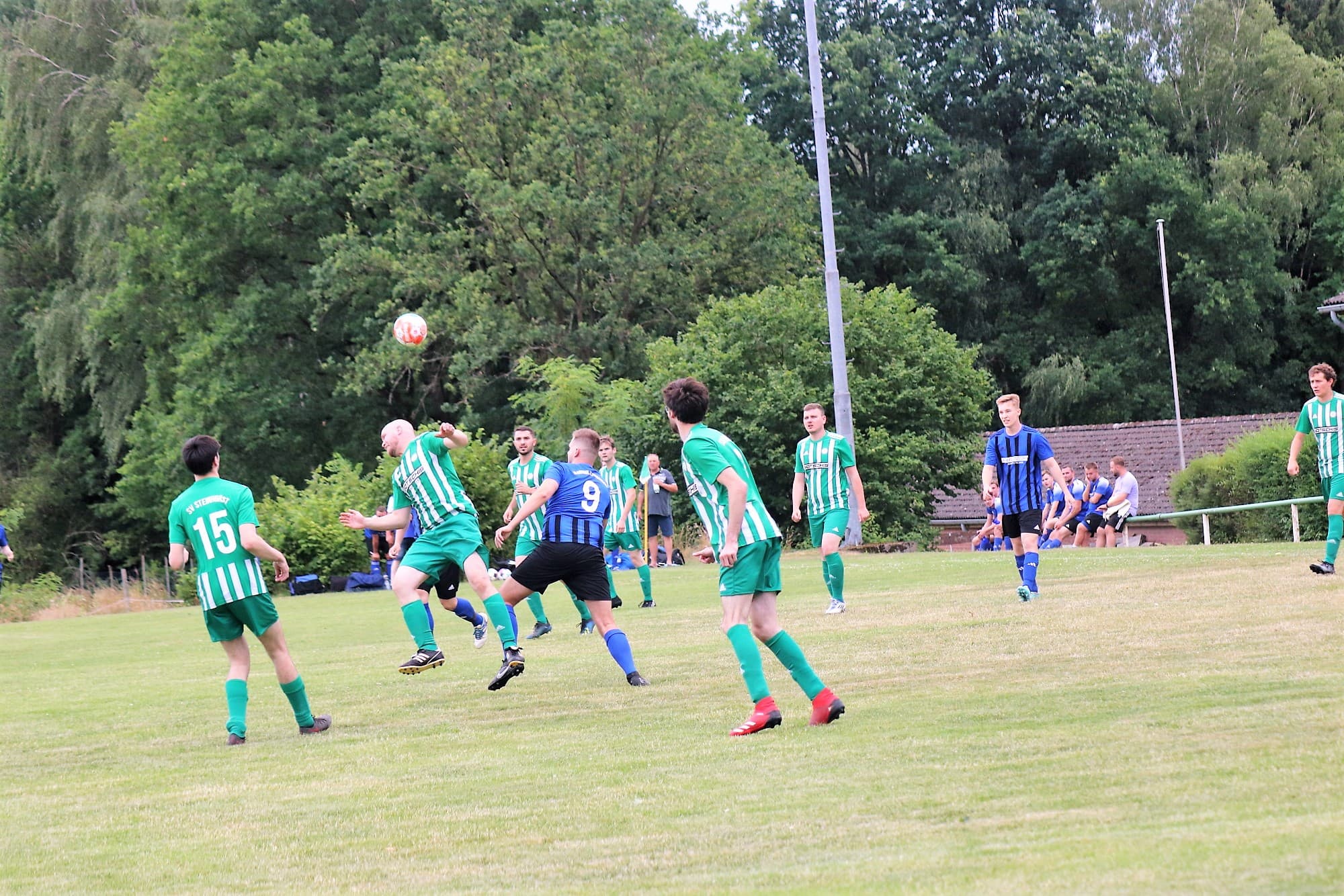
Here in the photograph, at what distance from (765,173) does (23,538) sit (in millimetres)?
24852

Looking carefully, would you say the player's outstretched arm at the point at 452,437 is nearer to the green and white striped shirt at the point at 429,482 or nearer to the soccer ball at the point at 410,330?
the green and white striped shirt at the point at 429,482

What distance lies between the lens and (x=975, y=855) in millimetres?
5602

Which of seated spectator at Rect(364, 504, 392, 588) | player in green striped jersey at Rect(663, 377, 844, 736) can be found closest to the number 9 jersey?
player in green striped jersey at Rect(663, 377, 844, 736)

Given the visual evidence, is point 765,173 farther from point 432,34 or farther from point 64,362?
point 64,362

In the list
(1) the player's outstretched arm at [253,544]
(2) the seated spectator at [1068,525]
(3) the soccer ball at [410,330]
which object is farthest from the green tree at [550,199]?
(1) the player's outstretched arm at [253,544]

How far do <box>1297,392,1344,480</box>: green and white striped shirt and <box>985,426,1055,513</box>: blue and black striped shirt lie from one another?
2.58 m

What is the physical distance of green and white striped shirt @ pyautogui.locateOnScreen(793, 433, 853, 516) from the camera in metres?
15.8

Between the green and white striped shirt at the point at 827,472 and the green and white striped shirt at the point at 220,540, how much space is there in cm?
711

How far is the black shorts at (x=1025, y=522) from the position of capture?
15.4m

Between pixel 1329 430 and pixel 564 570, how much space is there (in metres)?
8.16

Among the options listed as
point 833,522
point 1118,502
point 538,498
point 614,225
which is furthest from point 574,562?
point 614,225

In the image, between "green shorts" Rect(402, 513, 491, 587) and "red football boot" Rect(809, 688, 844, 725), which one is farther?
"green shorts" Rect(402, 513, 491, 587)

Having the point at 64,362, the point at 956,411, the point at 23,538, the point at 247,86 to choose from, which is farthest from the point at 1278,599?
the point at 23,538

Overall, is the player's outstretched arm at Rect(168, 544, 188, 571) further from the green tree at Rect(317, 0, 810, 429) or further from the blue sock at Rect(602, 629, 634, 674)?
the green tree at Rect(317, 0, 810, 429)
